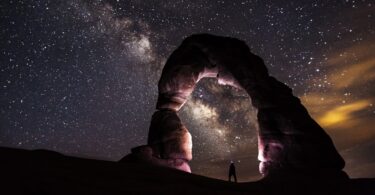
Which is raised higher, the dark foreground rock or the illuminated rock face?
the illuminated rock face

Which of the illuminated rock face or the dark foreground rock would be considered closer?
the dark foreground rock

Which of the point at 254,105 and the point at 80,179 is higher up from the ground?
the point at 254,105

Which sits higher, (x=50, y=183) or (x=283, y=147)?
(x=283, y=147)

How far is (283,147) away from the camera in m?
17.9

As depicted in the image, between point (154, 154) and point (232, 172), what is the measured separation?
18.5ft

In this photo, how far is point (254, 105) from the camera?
20.8 meters

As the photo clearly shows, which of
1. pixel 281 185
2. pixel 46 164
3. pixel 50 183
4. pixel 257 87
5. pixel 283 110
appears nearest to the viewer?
pixel 50 183

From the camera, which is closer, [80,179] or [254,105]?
[80,179]

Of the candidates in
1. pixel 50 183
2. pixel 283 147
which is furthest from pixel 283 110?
pixel 50 183

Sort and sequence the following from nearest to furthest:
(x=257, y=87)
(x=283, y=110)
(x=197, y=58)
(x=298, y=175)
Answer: (x=298, y=175) → (x=283, y=110) → (x=257, y=87) → (x=197, y=58)

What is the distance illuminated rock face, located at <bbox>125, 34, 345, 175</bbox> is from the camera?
685 inches

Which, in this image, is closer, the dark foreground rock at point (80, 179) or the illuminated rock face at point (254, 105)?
the dark foreground rock at point (80, 179)

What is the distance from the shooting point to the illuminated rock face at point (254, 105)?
1741 centimetres

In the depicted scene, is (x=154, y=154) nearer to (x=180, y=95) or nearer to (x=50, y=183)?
(x=180, y=95)
